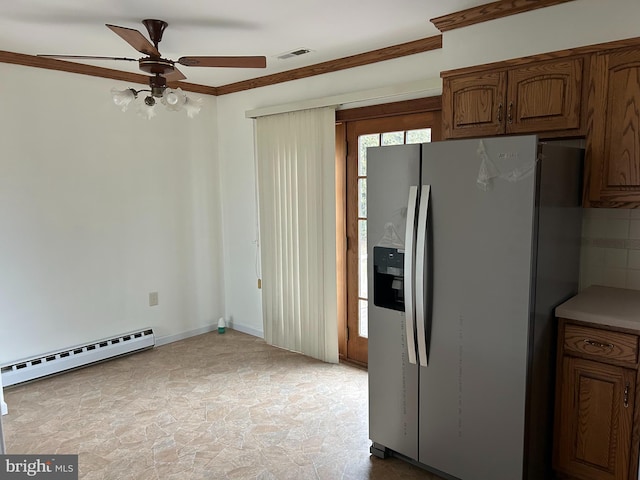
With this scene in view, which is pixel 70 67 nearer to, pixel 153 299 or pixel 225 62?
pixel 225 62

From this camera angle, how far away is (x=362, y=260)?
3.86m

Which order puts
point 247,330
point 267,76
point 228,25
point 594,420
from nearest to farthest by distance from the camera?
point 594,420 → point 228,25 → point 267,76 → point 247,330

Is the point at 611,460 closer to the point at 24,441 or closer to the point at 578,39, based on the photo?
the point at 578,39

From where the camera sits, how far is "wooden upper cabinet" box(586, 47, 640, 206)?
2.15 m

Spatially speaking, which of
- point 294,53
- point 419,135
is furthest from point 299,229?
point 294,53

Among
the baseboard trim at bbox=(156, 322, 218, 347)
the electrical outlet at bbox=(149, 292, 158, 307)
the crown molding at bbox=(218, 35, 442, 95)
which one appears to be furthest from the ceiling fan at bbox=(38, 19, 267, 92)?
the baseboard trim at bbox=(156, 322, 218, 347)

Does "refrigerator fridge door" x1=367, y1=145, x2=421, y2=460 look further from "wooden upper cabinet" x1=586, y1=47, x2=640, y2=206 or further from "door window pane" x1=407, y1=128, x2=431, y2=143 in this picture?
"door window pane" x1=407, y1=128, x2=431, y2=143

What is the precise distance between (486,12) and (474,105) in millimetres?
509

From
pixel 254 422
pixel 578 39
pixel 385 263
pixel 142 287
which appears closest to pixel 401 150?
pixel 385 263

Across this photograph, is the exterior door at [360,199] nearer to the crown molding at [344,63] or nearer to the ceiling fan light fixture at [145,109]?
the crown molding at [344,63]

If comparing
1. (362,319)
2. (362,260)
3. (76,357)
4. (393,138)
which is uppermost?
(393,138)

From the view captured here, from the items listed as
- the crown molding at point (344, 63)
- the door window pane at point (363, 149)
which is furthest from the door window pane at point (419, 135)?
the crown molding at point (344, 63)

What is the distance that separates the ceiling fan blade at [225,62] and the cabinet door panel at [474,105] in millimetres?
1097

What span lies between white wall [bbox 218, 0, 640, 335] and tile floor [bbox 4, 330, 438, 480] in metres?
0.92
